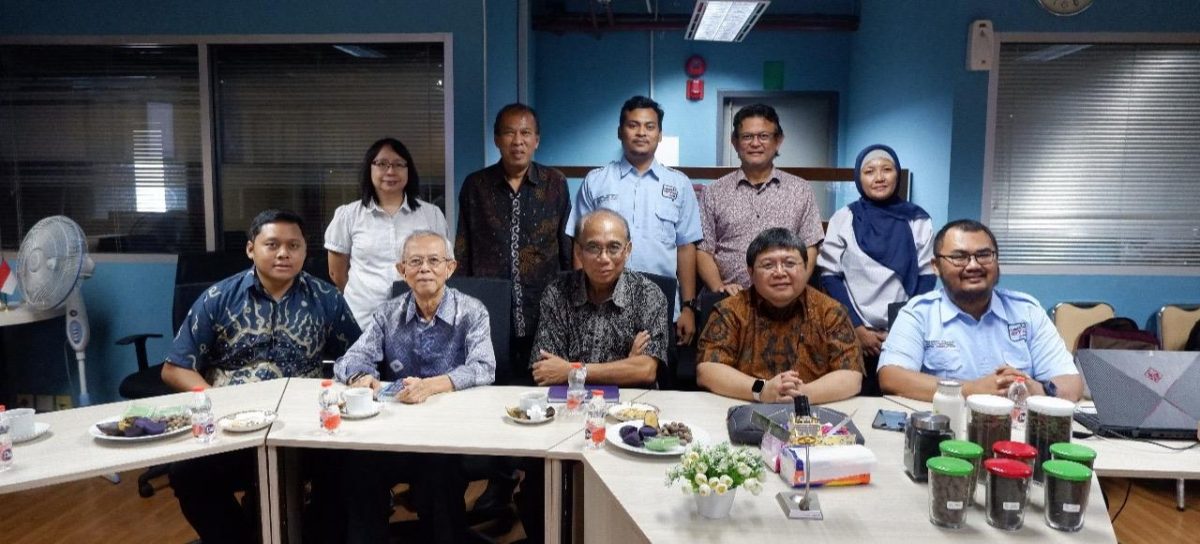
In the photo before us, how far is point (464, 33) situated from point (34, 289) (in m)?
2.41

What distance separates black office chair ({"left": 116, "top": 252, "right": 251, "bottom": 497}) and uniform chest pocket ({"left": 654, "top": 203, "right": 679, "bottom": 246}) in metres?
1.93

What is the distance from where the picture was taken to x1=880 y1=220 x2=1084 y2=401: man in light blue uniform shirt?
7.44 ft

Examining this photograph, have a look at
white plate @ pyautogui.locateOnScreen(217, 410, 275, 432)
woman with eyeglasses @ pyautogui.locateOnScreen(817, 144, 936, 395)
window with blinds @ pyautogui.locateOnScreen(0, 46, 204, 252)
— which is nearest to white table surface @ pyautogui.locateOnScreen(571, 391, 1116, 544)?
white plate @ pyautogui.locateOnScreen(217, 410, 275, 432)

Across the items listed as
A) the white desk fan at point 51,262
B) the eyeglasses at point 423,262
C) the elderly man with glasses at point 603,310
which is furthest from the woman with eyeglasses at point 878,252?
the white desk fan at point 51,262

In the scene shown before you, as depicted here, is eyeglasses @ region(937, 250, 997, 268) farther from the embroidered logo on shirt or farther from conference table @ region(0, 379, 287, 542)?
conference table @ region(0, 379, 287, 542)

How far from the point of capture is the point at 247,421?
2.00m

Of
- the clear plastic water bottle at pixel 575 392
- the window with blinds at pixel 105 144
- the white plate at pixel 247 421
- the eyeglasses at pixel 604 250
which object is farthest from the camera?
the window with blinds at pixel 105 144

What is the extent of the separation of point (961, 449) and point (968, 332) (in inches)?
37.7

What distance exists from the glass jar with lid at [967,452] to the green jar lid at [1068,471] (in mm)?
120

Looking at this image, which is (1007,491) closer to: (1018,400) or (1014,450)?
(1014,450)

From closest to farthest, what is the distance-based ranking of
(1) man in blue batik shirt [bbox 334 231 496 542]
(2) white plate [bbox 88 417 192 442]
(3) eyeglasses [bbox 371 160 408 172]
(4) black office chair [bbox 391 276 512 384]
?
(2) white plate [bbox 88 417 192 442]
(1) man in blue batik shirt [bbox 334 231 496 542]
(4) black office chair [bbox 391 276 512 384]
(3) eyeglasses [bbox 371 160 408 172]

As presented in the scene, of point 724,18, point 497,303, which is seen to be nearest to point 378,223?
point 497,303

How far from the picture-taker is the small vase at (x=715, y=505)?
57.1 inches

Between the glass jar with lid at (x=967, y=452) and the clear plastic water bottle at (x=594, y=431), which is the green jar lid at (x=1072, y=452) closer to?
the glass jar with lid at (x=967, y=452)
